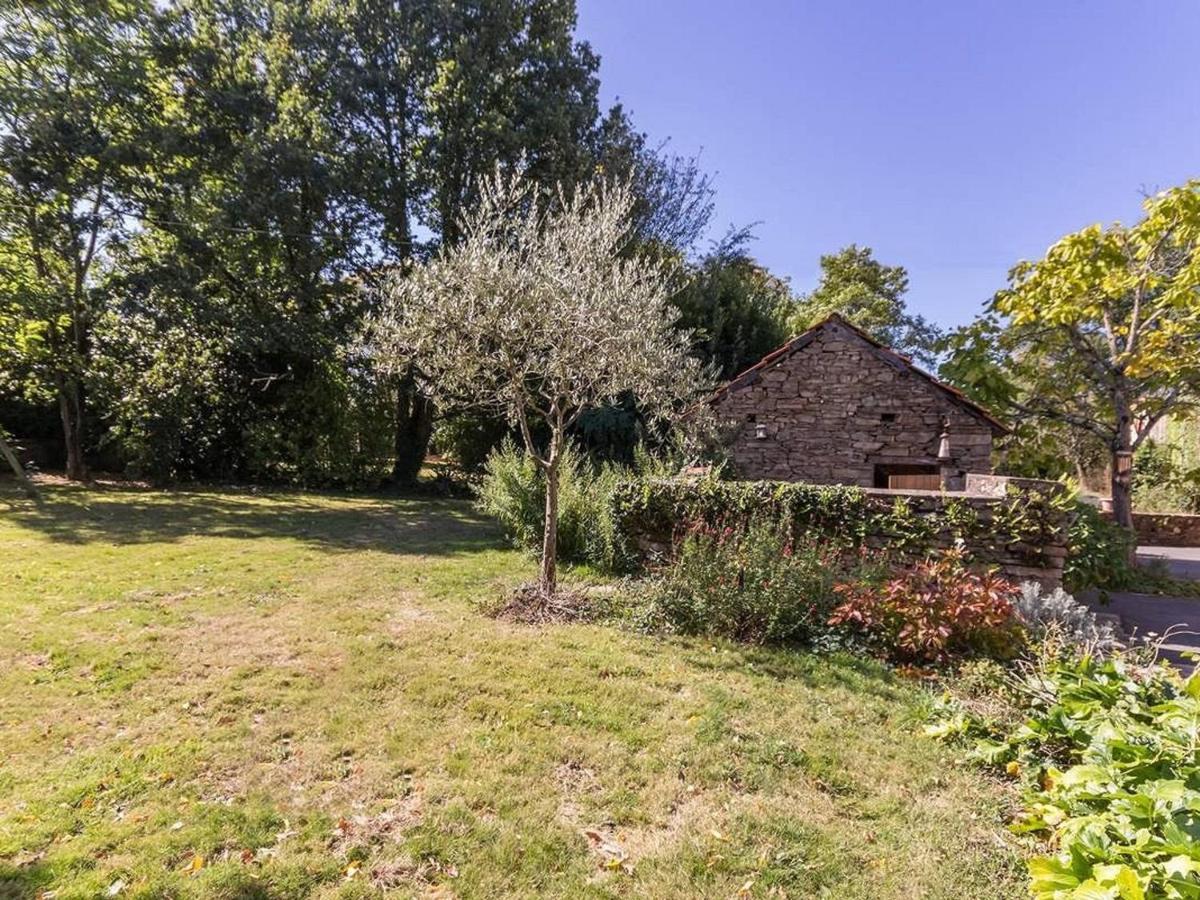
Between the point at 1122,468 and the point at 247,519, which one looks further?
the point at 247,519

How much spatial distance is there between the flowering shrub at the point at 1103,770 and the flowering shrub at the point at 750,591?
1.52 metres

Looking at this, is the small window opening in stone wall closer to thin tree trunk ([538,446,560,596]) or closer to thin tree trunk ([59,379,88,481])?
thin tree trunk ([538,446,560,596])

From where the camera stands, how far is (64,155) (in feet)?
40.2

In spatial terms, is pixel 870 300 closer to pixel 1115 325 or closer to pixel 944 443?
pixel 1115 325

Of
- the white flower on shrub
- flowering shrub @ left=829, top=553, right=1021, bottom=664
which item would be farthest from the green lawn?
the white flower on shrub

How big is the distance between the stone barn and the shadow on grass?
5.17 m

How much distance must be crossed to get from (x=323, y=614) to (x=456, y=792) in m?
3.33

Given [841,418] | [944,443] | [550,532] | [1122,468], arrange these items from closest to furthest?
[550,532] → [944,443] → [1122,468] → [841,418]

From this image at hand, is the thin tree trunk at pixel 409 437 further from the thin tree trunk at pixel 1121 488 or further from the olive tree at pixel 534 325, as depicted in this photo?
the thin tree trunk at pixel 1121 488

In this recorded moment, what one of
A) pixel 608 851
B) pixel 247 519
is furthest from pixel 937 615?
pixel 247 519

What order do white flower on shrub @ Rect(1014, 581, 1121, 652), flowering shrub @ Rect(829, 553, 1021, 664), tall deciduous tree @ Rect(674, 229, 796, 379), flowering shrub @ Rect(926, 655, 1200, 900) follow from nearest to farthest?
flowering shrub @ Rect(926, 655, 1200, 900), white flower on shrub @ Rect(1014, 581, 1121, 652), flowering shrub @ Rect(829, 553, 1021, 664), tall deciduous tree @ Rect(674, 229, 796, 379)

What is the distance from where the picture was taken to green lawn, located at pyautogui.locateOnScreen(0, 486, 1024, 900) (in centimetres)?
250

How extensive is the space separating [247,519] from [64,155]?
9.69m

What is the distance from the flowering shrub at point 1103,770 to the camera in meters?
1.79
